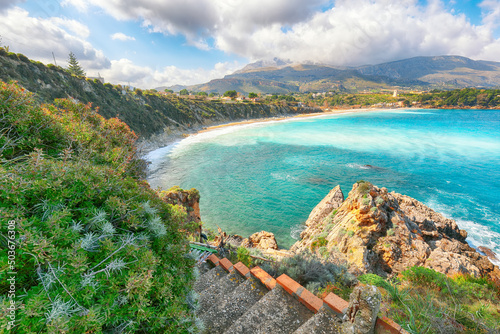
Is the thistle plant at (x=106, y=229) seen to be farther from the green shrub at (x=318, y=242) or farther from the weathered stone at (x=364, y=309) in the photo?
the green shrub at (x=318, y=242)

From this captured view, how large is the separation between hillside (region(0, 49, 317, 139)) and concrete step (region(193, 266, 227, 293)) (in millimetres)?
7779

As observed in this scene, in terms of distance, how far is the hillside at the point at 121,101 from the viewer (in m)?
28.7

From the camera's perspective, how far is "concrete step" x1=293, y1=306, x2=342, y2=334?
133 inches

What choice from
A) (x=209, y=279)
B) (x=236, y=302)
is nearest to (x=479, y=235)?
(x=236, y=302)

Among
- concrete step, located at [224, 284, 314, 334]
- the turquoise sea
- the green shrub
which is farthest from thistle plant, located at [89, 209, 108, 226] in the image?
the turquoise sea

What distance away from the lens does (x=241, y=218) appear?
1831 centimetres

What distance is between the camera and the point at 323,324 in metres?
3.48

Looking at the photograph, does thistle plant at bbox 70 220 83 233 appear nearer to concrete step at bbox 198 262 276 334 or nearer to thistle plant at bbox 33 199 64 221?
thistle plant at bbox 33 199 64 221

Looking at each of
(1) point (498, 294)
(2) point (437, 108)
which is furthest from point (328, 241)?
(2) point (437, 108)

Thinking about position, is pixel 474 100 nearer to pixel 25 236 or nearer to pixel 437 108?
pixel 437 108

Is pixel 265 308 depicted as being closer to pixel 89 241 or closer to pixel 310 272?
pixel 310 272

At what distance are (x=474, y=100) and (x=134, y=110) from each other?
167278 mm

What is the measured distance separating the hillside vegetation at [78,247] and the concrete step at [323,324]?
197 centimetres

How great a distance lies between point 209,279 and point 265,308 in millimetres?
2054
